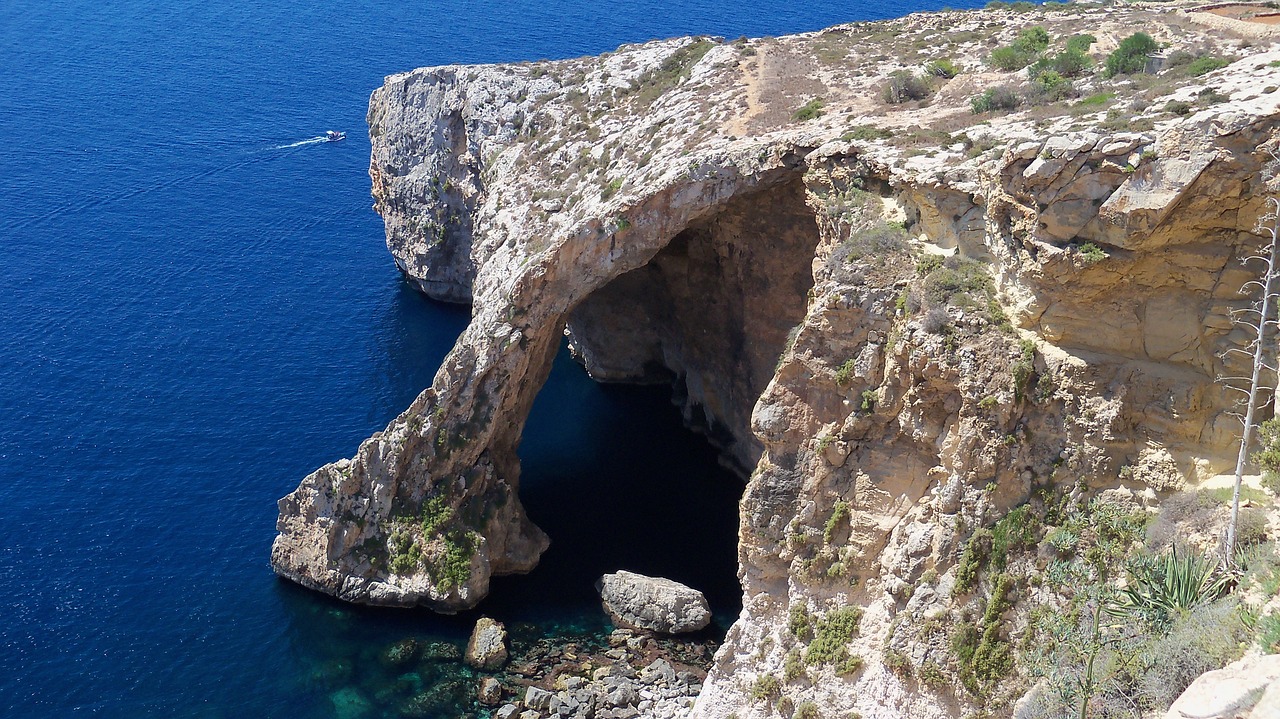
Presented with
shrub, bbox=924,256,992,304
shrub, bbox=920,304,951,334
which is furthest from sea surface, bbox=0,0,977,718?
shrub, bbox=924,256,992,304

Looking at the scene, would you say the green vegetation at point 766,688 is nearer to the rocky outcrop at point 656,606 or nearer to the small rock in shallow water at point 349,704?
the rocky outcrop at point 656,606

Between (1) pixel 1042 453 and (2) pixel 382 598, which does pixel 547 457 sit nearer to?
Answer: (2) pixel 382 598

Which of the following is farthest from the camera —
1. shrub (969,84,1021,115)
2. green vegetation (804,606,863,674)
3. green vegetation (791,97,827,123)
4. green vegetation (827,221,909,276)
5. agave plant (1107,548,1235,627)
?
green vegetation (791,97,827,123)

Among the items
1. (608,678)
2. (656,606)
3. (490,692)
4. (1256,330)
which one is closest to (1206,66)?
(1256,330)

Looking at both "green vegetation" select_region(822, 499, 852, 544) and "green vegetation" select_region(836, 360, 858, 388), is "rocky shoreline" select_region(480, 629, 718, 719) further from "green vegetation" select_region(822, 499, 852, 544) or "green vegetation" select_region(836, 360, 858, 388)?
"green vegetation" select_region(836, 360, 858, 388)

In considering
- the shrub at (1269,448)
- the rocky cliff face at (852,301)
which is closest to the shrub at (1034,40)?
the rocky cliff face at (852,301)

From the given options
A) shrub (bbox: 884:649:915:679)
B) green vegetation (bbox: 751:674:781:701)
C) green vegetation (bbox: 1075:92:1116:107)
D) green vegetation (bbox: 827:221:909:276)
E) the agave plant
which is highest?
green vegetation (bbox: 1075:92:1116:107)

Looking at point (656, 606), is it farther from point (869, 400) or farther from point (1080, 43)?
point (1080, 43)
